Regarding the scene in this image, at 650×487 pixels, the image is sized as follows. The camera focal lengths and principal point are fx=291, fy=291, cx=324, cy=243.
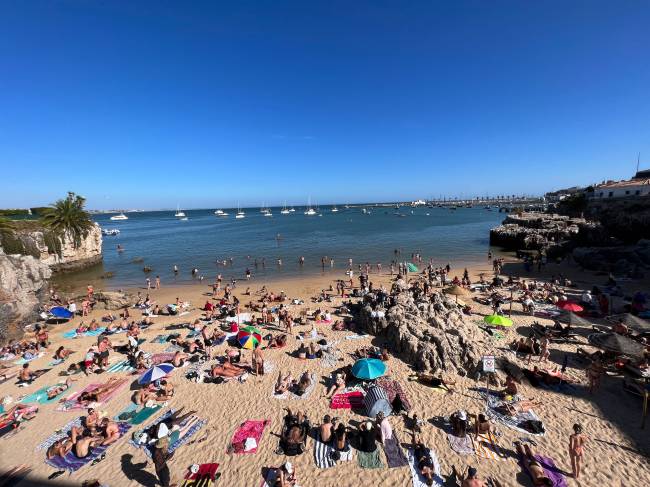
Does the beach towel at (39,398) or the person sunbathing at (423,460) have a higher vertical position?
the person sunbathing at (423,460)

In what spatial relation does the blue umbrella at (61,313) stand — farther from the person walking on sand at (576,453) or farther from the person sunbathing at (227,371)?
the person walking on sand at (576,453)

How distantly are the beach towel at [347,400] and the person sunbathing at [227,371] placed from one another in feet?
12.7

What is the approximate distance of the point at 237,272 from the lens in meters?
32.0

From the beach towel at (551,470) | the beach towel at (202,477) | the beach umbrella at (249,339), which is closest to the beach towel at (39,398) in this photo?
the beach umbrella at (249,339)

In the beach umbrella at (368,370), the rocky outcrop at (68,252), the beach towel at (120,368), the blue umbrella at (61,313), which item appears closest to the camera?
the beach umbrella at (368,370)

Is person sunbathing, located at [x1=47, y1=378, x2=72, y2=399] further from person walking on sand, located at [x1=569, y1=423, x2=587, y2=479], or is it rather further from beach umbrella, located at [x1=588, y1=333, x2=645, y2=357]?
beach umbrella, located at [x1=588, y1=333, x2=645, y2=357]

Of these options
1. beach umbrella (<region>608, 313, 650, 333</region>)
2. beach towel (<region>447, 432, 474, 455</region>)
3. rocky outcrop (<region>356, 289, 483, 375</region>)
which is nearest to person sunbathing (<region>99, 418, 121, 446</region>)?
beach towel (<region>447, 432, 474, 455</region>)

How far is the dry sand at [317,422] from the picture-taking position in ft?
22.6

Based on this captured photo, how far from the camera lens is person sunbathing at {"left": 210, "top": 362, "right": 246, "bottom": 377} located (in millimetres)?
11109

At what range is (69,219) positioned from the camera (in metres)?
36.7

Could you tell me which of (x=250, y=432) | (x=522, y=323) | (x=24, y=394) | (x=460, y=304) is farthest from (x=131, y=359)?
(x=522, y=323)

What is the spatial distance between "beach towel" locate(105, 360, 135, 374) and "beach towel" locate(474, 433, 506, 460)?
1254 centimetres

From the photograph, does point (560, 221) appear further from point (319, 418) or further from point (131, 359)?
point (131, 359)

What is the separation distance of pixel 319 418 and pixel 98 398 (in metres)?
7.75
